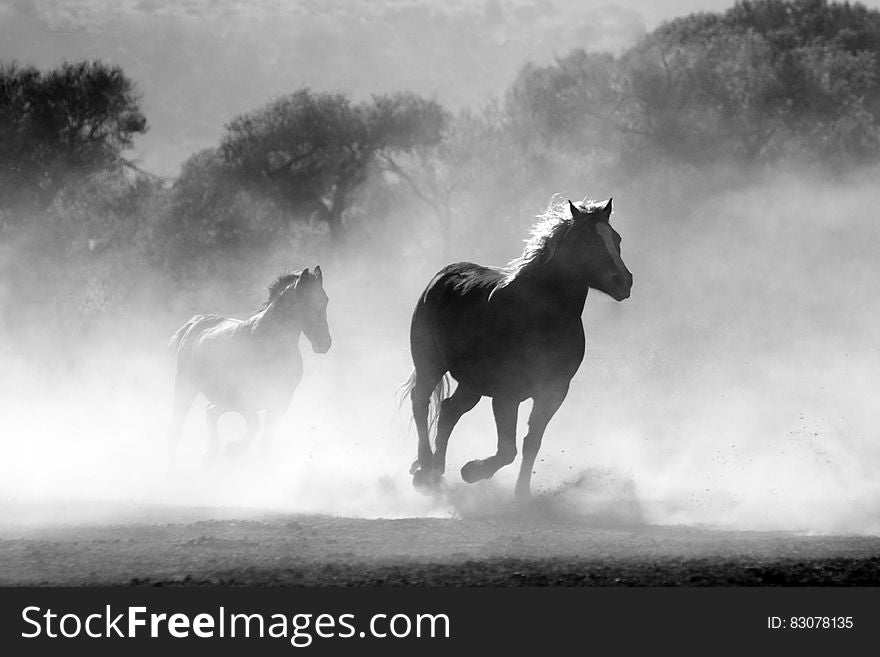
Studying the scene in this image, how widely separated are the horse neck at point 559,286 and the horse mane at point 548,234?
10cm

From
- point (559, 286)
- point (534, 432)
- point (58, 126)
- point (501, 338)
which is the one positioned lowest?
point (534, 432)

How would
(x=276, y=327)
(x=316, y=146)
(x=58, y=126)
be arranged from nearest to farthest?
(x=276, y=327)
(x=58, y=126)
(x=316, y=146)

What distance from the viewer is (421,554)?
981cm

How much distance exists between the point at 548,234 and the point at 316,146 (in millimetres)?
36624

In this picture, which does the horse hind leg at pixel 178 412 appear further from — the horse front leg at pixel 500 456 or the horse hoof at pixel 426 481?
the horse front leg at pixel 500 456

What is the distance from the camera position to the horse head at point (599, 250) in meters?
12.1

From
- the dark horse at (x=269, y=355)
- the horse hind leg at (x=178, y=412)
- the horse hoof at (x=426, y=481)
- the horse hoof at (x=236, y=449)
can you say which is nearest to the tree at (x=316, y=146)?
the horse hind leg at (x=178, y=412)

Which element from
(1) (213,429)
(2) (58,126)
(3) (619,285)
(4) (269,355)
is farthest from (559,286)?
(2) (58,126)

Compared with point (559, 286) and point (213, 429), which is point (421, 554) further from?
point (213, 429)

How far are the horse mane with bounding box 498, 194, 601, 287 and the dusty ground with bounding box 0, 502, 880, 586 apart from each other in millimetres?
2205

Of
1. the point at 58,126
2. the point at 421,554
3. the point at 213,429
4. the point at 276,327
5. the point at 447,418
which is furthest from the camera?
the point at 58,126

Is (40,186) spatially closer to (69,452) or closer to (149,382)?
(149,382)

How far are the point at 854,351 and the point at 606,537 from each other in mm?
17826

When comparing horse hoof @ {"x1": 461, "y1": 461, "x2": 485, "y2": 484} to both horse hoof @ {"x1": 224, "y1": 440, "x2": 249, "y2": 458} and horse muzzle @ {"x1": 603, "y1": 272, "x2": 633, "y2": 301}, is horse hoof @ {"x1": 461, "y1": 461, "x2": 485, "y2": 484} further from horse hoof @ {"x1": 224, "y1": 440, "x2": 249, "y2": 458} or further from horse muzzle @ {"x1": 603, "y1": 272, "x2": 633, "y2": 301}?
horse hoof @ {"x1": 224, "y1": 440, "x2": 249, "y2": 458}
